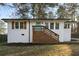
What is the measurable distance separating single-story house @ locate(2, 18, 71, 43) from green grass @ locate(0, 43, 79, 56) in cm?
7

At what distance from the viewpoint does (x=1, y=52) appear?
4793mm

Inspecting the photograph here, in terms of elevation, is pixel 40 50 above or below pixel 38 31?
below

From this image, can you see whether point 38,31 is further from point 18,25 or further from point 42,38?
point 18,25

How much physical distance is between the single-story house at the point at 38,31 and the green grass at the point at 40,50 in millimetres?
74

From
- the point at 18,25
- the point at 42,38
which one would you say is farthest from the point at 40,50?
the point at 18,25

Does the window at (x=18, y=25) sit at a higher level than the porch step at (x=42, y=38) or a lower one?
higher

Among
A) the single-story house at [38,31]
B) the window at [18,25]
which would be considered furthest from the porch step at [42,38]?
the window at [18,25]

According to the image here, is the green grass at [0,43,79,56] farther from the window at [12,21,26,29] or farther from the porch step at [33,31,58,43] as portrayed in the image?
the window at [12,21,26,29]

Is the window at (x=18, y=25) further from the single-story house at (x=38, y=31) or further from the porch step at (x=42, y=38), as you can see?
the porch step at (x=42, y=38)

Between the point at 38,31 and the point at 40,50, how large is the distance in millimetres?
236

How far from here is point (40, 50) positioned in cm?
480

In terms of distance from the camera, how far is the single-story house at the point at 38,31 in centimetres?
479

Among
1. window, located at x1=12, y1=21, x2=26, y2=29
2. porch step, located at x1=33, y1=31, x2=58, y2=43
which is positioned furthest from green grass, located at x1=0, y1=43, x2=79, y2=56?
window, located at x1=12, y1=21, x2=26, y2=29

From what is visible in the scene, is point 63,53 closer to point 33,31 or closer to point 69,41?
point 69,41
